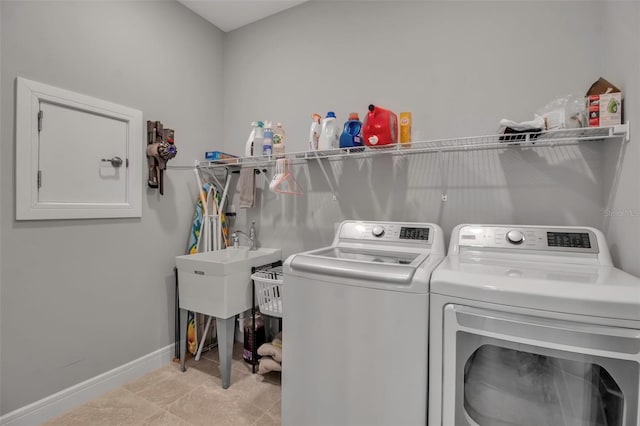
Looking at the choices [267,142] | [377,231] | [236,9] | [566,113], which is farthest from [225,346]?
[236,9]

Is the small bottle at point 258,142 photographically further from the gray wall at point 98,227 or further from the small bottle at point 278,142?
the gray wall at point 98,227

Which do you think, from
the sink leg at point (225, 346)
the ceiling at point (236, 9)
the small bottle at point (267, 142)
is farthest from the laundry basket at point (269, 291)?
the ceiling at point (236, 9)

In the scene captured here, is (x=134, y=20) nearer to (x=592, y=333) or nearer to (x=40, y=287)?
(x=40, y=287)

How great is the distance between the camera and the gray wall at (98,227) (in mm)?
1483

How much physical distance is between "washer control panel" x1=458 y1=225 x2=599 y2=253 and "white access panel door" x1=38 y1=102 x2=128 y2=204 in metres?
2.12

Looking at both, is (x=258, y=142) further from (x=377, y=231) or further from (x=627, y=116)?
(x=627, y=116)

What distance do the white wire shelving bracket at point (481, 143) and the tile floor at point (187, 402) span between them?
4.59 ft

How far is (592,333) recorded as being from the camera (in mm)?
846

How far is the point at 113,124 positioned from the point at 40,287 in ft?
3.38

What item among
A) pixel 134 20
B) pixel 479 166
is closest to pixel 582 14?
pixel 479 166

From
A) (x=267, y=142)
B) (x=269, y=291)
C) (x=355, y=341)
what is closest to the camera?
(x=355, y=341)

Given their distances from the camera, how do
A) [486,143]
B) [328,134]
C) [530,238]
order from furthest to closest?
[328,134], [486,143], [530,238]

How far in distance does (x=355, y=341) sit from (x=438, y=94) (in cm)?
149

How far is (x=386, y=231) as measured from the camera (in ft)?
5.54
